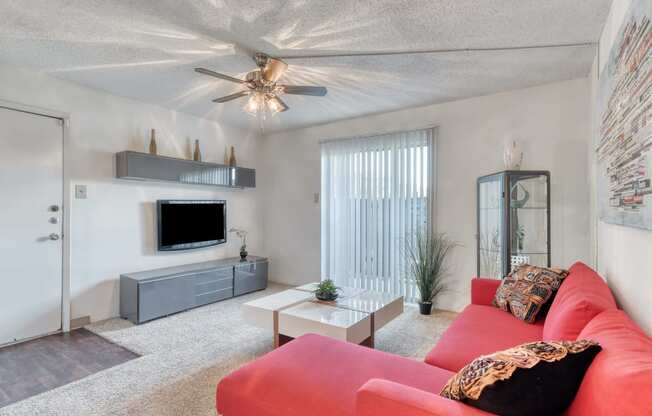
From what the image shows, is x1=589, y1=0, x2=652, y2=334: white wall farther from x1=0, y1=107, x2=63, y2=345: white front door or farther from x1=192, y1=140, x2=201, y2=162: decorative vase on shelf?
x1=0, y1=107, x2=63, y2=345: white front door

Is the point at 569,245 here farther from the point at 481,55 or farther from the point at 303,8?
the point at 303,8

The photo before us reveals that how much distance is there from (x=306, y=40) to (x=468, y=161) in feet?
7.51

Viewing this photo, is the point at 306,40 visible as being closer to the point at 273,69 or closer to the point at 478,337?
the point at 273,69

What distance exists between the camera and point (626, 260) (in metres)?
1.73

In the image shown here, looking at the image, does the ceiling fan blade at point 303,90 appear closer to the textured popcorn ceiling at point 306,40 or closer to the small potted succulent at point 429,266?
the textured popcorn ceiling at point 306,40

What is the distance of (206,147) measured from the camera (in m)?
4.62

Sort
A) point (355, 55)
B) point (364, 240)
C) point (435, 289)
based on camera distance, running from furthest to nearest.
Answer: point (364, 240) < point (435, 289) < point (355, 55)

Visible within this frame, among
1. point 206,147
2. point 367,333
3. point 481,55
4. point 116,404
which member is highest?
point 481,55

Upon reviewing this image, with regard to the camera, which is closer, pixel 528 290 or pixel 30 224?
pixel 528 290

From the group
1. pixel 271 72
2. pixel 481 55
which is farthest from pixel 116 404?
Answer: pixel 481 55

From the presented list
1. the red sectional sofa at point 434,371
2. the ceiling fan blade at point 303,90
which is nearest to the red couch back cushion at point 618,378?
the red sectional sofa at point 434,371

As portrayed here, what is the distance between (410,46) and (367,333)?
2206 mm

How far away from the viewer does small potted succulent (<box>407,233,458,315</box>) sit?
12.3ft

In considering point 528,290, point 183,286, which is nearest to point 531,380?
point 528,290
